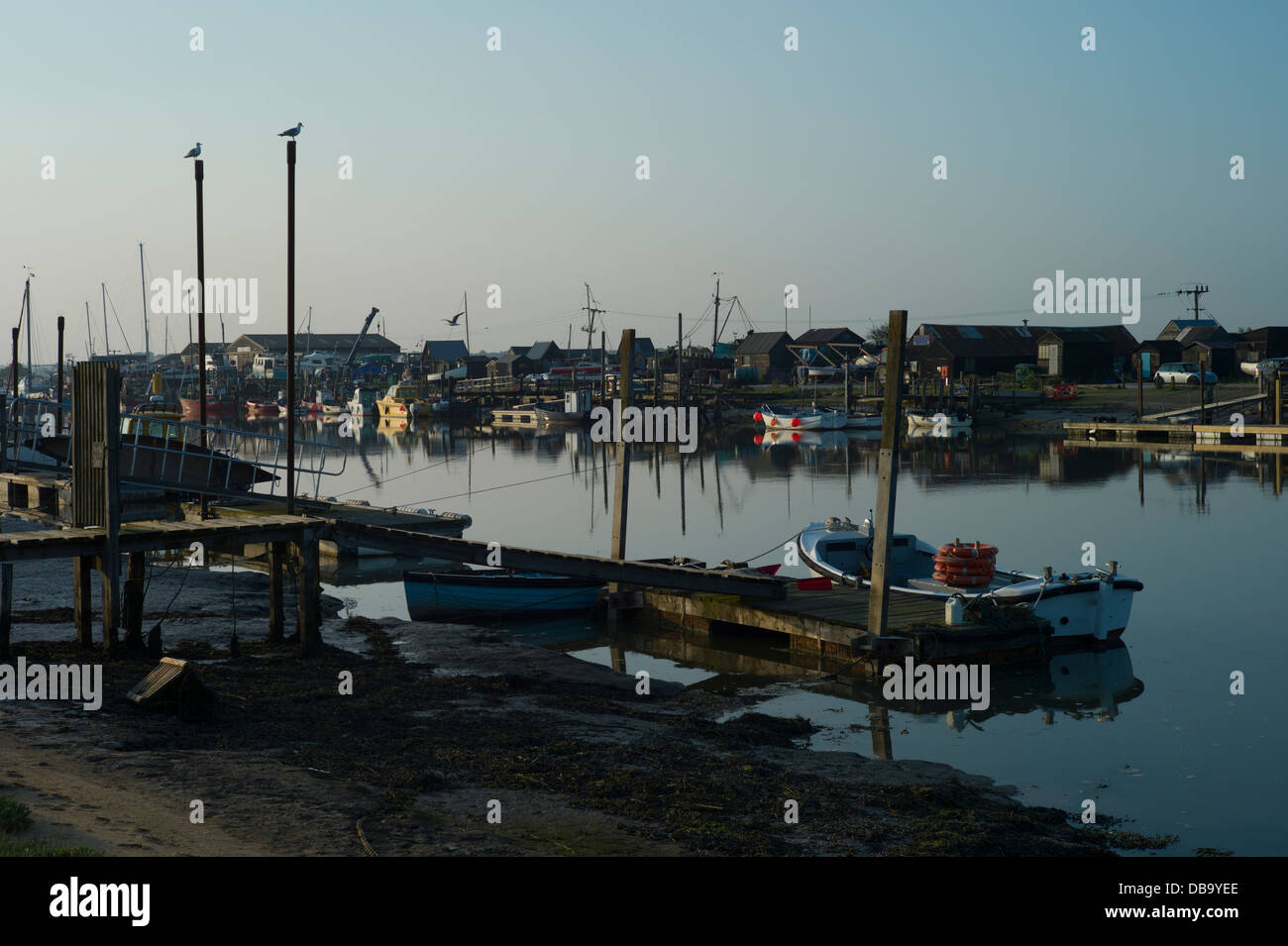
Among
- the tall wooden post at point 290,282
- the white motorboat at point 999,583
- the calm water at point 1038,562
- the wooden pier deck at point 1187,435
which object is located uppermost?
the tall wooden post at point 290,282

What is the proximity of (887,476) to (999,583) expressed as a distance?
18.0ft

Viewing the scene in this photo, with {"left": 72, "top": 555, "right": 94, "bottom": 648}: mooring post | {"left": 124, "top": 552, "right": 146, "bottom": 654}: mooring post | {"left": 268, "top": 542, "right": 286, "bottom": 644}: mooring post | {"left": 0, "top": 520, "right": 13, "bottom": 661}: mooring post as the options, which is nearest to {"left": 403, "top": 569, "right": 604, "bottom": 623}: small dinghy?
{"left": 268, "top": 542, "right": 286, "bottom": 644}: mooring post

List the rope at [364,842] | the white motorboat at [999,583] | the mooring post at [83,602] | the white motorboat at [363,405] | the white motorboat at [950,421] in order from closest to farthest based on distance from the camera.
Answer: the rope at [364,842]
the mooring post at [83,602]
the white motorboat at [999,583]
the white motorboat at [950,421]
the white motorboat at [363,405]

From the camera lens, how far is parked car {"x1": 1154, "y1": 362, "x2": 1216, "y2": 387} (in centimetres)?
9638

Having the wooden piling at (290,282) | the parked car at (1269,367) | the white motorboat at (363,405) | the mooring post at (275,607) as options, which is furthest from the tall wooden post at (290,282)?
the white motorboat at (363,405)

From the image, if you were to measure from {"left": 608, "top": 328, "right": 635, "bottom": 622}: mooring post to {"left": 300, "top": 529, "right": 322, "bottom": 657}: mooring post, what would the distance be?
24.5 feet

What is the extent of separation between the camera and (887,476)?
782 inches

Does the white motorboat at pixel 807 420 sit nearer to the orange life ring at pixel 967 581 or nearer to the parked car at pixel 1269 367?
the parked car at pixel 1269 367

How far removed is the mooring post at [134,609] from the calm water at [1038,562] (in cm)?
844

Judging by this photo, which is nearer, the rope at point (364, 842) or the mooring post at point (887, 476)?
the rope at point (364, 842)

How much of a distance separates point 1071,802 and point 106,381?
14.7 m

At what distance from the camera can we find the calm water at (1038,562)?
52.6 feet
